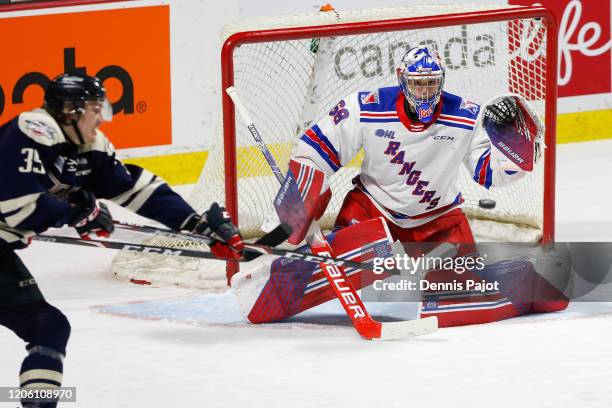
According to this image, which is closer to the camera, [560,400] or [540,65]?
[560,400]

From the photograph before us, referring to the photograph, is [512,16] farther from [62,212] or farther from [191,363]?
[62,212]

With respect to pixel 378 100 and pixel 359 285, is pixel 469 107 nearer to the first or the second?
pixel 378 100

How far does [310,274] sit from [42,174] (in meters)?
1.36

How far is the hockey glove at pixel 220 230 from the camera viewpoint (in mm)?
3611

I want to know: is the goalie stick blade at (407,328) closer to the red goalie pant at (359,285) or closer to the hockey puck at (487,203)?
the red goalie pant at (359,285)

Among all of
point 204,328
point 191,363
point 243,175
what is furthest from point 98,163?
point 243,175

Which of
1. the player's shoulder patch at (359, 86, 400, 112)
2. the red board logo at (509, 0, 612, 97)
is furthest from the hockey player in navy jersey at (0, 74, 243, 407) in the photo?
the red board logo at (509, 0, 612, 97)

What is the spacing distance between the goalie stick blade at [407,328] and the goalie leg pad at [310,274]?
0.27m

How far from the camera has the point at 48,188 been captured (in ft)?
11.1

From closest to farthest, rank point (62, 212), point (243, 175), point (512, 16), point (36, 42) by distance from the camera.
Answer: point (62, 212) → point (512, 16) → point (243, 175) → point (36, 42)

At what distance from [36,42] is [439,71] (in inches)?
103

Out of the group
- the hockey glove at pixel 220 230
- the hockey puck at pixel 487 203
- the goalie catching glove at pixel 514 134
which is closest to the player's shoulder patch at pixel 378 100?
the goalie catching glove at pixel 514 134

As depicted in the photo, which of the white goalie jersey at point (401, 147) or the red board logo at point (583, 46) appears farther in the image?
the red board logo at point (583, 46)

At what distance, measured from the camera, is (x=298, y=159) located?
14.6 feet
